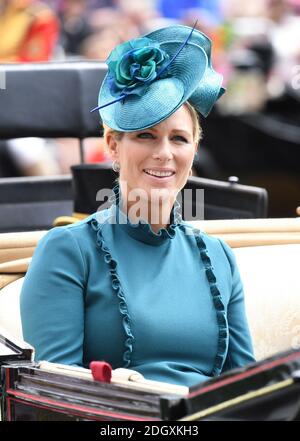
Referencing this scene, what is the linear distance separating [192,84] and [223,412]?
716mm

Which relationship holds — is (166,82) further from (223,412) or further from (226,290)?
(223,412)

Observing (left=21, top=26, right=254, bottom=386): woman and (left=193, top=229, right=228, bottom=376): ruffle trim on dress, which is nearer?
(left=21, top=26, right=254, bottom=386): woman

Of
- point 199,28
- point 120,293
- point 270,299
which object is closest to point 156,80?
point 120,293

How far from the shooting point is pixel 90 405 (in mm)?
1882

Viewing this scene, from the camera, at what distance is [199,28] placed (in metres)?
6.55

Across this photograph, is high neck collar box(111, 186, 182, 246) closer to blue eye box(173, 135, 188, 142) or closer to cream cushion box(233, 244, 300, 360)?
blue eye box(173, 135, 188, 142)

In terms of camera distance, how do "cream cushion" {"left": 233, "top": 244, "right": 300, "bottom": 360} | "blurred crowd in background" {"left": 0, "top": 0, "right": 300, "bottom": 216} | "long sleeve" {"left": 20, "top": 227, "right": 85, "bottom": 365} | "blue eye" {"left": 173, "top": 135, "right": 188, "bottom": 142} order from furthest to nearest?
"blurred crowd in background" {"left": 0, "top": 0, "right": 300, "bottom": 216} < "cream cushion" {"left": 233, "top": 244, "right": 300, "bottom": 360} < "blue eye" {"left": 173, "top": 135, "right": 188, "bottom": 142} < "long sleeve" {"left": 20, "top": 227, "right": 85, "bottom": 365}

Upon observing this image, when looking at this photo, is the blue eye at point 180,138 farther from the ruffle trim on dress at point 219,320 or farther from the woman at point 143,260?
the ruffle trim on dress at point 219,320

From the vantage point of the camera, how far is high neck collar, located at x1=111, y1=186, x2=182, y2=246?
2275mm

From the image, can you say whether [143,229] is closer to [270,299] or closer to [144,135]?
[144,135]

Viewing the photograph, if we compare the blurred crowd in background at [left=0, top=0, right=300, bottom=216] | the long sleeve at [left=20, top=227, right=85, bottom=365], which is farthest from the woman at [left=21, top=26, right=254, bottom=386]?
the blurred crowd in background at [left=0, top=0, right=300, bottom=216]

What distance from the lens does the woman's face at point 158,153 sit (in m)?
2.23

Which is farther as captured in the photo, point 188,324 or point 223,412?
point 188,324

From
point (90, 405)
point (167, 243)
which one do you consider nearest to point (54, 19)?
point (167, 243)
